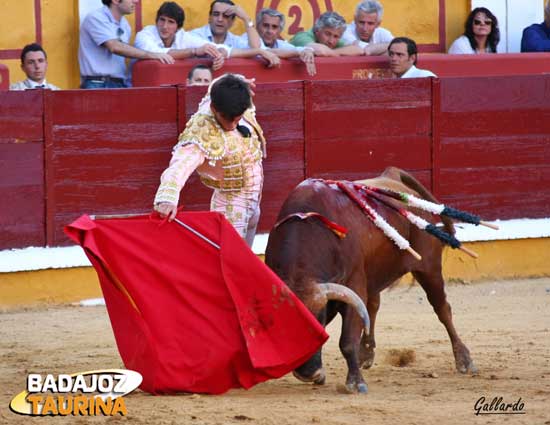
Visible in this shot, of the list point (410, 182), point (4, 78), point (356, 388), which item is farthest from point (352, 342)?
point (4, 78)

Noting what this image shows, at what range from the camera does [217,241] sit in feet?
16.8

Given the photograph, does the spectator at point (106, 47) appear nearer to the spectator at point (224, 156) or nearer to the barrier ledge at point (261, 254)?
the barrier ledge at point (261, 254)

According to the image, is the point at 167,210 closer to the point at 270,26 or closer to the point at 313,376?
the point at 313,376

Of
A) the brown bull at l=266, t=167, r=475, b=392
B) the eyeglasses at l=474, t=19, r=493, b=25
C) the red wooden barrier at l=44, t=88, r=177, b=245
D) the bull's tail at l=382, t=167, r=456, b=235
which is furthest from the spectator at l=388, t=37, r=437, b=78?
the brown bull at l=266, t=167, r=475, b=392

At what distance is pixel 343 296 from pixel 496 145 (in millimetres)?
3592

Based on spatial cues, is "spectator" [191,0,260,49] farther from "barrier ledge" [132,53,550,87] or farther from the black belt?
the black belt

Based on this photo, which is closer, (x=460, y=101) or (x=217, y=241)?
(x=217, y=241)

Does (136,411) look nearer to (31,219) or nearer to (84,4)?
(31,219)

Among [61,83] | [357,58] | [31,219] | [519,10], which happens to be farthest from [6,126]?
[519,10]

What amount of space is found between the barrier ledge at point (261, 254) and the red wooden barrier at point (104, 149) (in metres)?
0.16

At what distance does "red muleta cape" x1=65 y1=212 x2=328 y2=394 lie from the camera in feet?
16.3

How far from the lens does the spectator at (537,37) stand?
9.23 m

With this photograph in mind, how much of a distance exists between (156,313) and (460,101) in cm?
368

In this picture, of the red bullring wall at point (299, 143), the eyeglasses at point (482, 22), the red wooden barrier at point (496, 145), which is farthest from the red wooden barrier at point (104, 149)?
the eyeglasses at point (482, 22)
